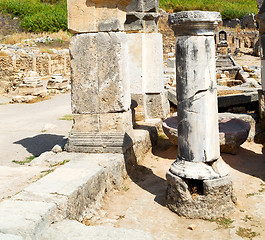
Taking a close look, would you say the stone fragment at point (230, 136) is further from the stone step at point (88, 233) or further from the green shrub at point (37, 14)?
the green shrub at point (37, 14)

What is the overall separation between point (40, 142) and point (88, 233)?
483 centimetres

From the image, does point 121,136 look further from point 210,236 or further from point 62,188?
point 210,236

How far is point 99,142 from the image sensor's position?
549 centimetres

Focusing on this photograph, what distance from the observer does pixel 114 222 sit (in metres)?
4.07

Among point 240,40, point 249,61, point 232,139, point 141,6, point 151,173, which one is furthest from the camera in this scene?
point 240,40

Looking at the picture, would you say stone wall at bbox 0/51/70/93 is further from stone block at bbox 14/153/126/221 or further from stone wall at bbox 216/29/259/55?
stone wall at bbox 216/29/259/55

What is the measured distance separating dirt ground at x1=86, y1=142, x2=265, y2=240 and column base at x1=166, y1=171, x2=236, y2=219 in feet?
0.29

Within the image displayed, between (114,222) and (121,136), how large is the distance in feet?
5.53

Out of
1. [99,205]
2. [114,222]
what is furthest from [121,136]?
[114,222]

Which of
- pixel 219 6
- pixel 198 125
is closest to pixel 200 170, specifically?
pixel 198 125

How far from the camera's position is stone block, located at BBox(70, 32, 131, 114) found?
5449 millimetres

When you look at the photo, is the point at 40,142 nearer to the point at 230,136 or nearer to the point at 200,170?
the point at 230,136

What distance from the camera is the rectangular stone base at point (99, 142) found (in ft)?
17.8

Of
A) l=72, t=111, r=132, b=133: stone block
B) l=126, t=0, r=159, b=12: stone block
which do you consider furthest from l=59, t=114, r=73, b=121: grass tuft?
l=72, t=111, r=132, b=133: stone block
